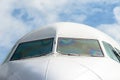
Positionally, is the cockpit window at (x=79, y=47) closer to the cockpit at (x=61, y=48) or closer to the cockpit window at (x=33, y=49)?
the cockpit at (x=61, y=48)

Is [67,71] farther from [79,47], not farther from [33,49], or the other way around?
[33,49]

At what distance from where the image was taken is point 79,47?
422 inches

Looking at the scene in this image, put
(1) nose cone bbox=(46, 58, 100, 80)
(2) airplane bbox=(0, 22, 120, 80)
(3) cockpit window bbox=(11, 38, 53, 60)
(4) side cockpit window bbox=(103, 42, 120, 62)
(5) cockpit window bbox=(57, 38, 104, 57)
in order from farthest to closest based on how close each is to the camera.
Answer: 1. (4) side cockpit window bbox=(103, 42, 120, 62)
2. (3) cockpit window bbox=(11, 38, 53, 60)
3. (5) cockpit window bbox=(57, 38, 104, 57)
4. (2) airplane bbox=(0, 22, 120, 80)
5. (1) nose cone bbox=(46, 58, 100, 80)

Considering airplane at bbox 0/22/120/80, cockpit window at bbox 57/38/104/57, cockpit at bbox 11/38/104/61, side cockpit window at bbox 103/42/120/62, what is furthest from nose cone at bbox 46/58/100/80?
side cockpit window at bbox 103/42/120/62

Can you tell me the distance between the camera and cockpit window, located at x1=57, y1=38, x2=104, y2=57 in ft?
34.0

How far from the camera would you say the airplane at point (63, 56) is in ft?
28.1

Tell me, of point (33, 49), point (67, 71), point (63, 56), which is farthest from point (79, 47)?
point (67, 71)

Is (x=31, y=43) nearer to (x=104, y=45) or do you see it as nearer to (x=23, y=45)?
(x=23, y=45)

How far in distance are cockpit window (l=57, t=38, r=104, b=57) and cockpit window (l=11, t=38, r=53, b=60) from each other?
14.2 inches

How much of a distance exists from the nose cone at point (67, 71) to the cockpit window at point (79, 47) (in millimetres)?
1352

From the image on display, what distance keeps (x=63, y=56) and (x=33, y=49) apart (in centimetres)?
156

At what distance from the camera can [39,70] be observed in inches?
340

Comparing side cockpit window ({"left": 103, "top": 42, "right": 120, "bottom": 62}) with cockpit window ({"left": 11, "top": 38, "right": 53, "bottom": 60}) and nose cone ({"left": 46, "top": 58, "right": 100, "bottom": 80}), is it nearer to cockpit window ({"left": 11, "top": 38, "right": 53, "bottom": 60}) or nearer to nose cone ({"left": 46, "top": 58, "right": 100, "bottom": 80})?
cockpit window ({"left": 11, "top": 38, "right": 53, "bottom": 60})

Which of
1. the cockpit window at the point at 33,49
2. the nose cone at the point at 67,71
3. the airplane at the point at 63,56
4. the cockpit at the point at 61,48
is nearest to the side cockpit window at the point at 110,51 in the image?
the airplane at the point at 63,56
